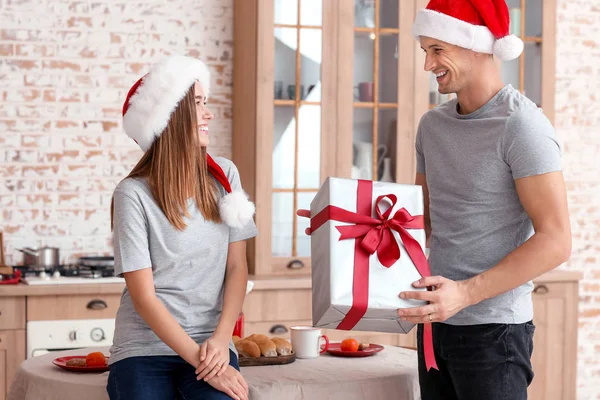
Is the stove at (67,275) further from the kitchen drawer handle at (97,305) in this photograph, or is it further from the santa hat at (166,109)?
the santa hat at (166,109)

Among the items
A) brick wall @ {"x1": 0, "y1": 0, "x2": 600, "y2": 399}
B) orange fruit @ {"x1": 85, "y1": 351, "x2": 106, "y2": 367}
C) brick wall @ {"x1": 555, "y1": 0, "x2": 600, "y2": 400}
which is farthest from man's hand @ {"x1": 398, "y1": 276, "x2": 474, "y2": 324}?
brick wall @ {"x1": 555, "y1": 0, "x2": 600, "y2": 400}

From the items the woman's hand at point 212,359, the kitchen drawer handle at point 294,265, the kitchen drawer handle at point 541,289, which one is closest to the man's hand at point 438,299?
the woman's hand at point 212,359

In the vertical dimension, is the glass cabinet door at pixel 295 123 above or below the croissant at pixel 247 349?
above

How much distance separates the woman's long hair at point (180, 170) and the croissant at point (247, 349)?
393 millimetres

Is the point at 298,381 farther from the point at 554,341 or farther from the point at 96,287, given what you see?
the point at 554,341

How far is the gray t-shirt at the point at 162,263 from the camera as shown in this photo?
7.30 feet

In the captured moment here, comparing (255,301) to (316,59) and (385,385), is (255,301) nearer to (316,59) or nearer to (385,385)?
(316,59)

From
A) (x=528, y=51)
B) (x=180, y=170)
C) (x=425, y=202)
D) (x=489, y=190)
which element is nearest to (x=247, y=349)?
(x=180, y=170)

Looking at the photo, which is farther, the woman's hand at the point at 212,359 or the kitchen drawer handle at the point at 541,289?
the kitchen drawer handle at the point at 541,289

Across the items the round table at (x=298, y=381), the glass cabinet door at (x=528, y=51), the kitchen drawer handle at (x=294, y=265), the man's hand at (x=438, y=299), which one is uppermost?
the glass cabinet door at (x=528, y=51)

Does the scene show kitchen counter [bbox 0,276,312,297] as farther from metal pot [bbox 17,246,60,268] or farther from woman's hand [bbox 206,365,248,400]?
woman's hand [bbox 206,365,248,400]

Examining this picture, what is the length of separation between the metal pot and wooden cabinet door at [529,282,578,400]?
8.16 feet

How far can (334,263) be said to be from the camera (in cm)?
193

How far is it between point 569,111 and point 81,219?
9.68 feet
